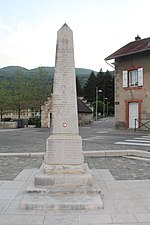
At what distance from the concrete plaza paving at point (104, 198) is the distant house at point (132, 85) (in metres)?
14.3

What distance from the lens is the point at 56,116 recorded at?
581 centimetres

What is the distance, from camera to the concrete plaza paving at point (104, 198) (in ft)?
13.0

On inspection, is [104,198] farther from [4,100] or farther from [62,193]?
[4,100]

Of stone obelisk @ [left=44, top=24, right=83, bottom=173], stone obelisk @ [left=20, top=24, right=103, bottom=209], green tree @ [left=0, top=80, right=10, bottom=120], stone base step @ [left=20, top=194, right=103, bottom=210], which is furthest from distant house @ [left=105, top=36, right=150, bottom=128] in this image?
green tree @ [left=0, top=80, right=10, bottom=120]

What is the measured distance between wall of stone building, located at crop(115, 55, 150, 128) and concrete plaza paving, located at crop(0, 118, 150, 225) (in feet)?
→ 46.5

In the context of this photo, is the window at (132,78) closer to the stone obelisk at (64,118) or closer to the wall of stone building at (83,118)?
the wall of stone building at (83,118)

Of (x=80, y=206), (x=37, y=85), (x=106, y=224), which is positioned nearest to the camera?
(x=106, y=224)

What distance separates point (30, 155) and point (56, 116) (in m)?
4.66

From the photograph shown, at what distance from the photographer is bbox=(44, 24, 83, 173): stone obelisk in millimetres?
5551

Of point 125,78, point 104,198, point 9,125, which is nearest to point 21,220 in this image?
point 104,198

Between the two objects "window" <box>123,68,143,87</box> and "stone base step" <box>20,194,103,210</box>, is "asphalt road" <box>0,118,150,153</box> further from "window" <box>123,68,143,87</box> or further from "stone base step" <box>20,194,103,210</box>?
"stone base step" <box>20,194,103,210</box>

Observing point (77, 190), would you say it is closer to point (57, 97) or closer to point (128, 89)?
point (57, 97)

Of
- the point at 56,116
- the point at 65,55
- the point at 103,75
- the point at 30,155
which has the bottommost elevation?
the point at 30,155

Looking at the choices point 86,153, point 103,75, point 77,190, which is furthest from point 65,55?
point 103,75
